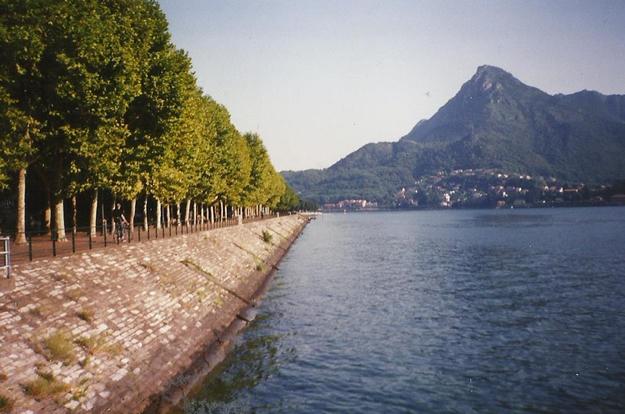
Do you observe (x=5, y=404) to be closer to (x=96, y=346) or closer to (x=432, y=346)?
(x=96, y=346)

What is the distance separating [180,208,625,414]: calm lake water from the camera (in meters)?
19.3

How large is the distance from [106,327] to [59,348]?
132 inches

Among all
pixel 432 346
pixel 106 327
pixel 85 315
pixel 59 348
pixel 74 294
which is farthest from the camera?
pixel 432 346

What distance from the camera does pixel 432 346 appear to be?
2602cm

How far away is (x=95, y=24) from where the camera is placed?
93.0ft

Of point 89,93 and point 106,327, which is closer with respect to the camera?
point 106,327

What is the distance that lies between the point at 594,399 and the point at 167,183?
114 feet

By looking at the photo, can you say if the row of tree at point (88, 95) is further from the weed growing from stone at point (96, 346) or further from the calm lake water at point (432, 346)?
the calm lake water at point (432, 346)

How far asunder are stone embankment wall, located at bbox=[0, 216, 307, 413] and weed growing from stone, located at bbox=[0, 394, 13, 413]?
0.03 m

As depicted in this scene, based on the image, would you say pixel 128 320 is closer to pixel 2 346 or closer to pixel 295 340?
pixel 2 346

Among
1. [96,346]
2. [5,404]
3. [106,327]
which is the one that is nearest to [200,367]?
[106,327]

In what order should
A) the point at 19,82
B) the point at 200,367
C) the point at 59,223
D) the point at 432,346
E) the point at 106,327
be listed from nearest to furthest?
1. the point at 106,327
2. the point at 200,367
3. the point at 432,346
4. the point at 19,82
5. the point at 59,223

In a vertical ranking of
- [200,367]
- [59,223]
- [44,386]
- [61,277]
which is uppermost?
[59,223]

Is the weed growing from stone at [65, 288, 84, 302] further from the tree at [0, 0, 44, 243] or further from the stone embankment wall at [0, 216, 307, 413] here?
the tree at [0, 0, 44, 243]
